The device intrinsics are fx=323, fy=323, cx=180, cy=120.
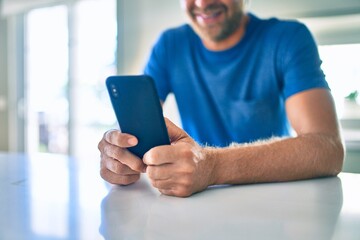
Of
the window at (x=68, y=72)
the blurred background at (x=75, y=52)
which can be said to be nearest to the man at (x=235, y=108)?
the blurred background at (x=75, y=52)

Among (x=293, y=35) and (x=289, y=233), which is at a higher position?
(x=293, y=35)

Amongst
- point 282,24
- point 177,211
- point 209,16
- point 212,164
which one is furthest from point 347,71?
point 177,211

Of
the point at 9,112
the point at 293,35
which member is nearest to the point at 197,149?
the point at 293,35

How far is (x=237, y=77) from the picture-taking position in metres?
0.93

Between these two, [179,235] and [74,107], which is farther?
[74,107]

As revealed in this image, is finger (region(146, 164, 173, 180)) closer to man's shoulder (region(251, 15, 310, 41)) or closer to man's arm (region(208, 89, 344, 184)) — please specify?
man's arm (region(208, 89, 344, 184))

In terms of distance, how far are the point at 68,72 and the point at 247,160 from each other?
2.78 meters

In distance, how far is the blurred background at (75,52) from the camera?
1947 millimetres

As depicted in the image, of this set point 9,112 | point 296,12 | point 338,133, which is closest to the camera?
point 338,133

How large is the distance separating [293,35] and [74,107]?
8.14ft

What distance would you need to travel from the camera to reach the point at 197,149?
45cm

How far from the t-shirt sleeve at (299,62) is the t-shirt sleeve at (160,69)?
37 cm

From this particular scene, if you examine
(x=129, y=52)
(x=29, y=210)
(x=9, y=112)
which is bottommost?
(x=9, y=112)

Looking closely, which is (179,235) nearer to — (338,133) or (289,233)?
(289,233)
